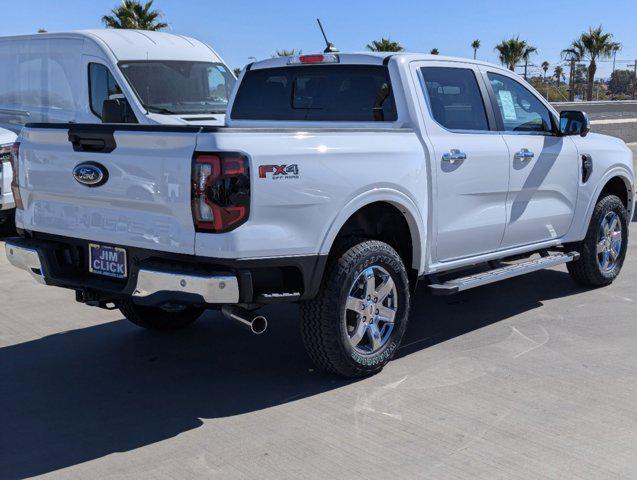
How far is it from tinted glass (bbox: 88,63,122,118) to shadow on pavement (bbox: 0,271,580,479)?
15.3ft

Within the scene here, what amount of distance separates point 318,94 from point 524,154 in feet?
5.19

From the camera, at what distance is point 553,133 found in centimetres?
656

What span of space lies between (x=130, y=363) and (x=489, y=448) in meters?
2.47

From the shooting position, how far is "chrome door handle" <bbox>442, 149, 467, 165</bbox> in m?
5.38

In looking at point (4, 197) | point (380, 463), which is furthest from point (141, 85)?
point (380, 463)

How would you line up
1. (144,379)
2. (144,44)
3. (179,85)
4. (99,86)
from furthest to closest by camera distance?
(144,44)
(179,85)
(99,86)
(144,379)

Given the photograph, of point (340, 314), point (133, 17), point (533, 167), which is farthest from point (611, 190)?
point (133, 17)

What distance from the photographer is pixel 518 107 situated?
637 cm

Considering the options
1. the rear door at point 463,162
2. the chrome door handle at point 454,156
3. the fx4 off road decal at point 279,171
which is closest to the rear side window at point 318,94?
the rear door at point 463,162

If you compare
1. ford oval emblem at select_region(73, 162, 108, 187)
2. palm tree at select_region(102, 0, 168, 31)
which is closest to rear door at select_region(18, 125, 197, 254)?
ford oval emblem at select_region(73, 162, 108, 187)

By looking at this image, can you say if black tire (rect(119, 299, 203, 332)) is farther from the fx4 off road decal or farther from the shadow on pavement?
the fx4 off road decal

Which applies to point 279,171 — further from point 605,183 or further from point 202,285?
point 605,183

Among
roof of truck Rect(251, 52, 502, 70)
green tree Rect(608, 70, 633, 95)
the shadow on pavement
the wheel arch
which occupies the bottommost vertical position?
the shadow on pavement

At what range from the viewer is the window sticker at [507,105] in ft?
20.3
